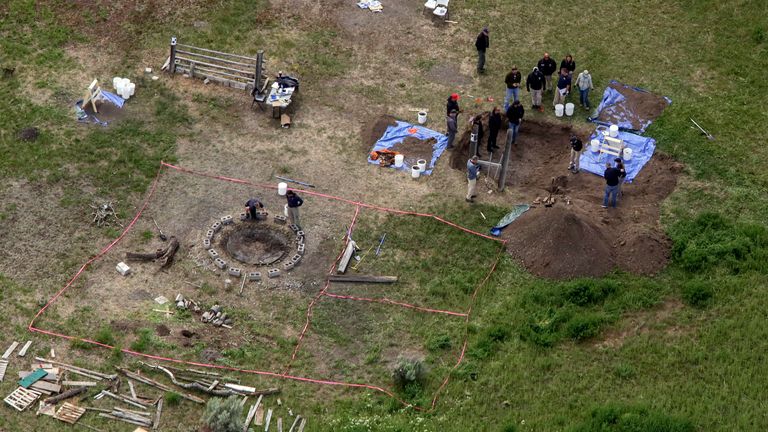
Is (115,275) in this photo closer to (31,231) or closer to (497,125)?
(31,231)

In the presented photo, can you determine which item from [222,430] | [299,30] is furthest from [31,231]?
[299,30]

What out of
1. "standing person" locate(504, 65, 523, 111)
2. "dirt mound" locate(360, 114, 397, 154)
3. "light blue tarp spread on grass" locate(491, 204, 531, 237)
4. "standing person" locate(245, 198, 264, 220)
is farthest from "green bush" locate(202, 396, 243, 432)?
"standing person" locate(504, 65, 523, 111)

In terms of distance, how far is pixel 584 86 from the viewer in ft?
98.4

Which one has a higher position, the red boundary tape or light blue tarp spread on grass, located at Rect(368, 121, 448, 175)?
light blue tarp spread on grass, located at Rect(368, 121, 448, 175)

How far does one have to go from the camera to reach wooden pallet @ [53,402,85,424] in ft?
67.8

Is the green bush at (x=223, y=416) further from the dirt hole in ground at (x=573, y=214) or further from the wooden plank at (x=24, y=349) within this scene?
the dirt hole in ground at (x=573, y=214)

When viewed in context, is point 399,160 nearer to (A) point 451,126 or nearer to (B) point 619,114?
(A) point 451,126

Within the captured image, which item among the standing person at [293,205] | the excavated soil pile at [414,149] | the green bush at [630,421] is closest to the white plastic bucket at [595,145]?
the excavated soil pile at [414,149]

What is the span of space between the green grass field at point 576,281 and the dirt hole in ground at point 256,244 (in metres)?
3.09

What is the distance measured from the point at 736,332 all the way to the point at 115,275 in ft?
52.3

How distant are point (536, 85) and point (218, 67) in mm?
10742

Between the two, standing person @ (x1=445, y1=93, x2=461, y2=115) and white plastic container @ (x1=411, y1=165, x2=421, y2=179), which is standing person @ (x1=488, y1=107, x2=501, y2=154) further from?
white plastic container @ (x1=411, y1=165, x2=421, y2=179)

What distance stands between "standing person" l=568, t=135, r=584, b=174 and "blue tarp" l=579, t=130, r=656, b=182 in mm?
335

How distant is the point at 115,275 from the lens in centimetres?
2453
